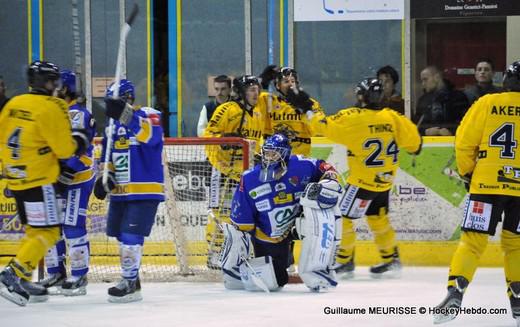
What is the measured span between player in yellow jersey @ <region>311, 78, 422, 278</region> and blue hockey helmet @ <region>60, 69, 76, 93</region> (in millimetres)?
1817

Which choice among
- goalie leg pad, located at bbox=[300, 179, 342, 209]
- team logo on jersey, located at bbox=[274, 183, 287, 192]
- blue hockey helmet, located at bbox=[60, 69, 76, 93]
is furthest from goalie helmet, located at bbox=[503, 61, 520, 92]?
blue hockey helmet, located at bbox=[60, 69, 76, 93]

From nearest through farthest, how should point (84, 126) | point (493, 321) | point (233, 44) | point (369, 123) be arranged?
point (493, 321), point (84, 126), point (369, 123), point (233, 44)

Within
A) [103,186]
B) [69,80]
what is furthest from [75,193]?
[69,80]

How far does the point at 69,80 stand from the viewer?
689cm

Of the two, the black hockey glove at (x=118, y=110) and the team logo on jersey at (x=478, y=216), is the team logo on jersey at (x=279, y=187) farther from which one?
the team logo on jersey at (x=478, y=216)

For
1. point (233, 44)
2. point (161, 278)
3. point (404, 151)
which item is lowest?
point (161, 278)

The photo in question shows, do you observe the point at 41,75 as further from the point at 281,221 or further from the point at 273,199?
the point at 281,221

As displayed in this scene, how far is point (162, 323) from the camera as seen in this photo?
5691 mm

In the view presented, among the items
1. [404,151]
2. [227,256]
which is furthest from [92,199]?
[404,151]

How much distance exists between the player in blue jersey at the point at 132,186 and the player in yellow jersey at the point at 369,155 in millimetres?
1670

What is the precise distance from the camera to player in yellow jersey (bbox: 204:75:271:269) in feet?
26.6

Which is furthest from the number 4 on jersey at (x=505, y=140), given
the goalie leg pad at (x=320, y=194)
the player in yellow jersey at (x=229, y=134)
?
the player in yellow jersey at (x=229, y=134)

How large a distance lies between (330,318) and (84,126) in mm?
1995

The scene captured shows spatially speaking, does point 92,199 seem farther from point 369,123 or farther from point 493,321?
point 493,321
